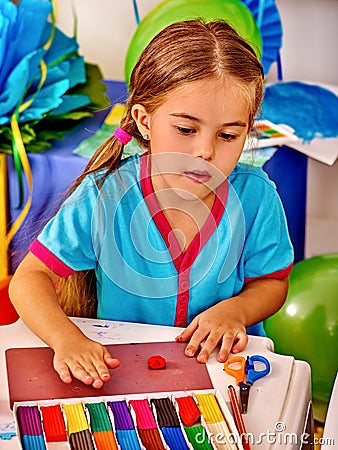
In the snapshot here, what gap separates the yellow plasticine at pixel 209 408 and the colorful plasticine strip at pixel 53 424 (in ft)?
0.40

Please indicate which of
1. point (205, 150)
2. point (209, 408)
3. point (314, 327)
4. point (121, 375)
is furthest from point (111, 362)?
point (314, 327)

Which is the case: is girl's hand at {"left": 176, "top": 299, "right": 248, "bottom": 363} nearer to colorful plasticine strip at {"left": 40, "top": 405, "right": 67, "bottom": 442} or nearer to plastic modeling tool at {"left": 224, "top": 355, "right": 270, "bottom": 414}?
plastic modeling tool at {"left": 224, "top": 355, "right": 270, "bottom": 414}

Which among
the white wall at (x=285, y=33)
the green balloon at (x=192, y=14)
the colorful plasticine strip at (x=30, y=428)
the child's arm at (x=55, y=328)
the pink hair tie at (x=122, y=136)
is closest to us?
the colorful plasticine strip at (x=30, y=428)

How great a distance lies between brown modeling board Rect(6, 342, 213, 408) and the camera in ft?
2.67

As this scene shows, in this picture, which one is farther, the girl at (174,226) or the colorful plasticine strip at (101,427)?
the girl at (174,226)

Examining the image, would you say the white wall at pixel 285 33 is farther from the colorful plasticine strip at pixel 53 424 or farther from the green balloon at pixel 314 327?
the colorful plasticine strip at pixel 53 424

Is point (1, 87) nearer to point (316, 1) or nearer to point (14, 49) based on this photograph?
point (14, 49)

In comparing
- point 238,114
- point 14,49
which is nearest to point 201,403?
point 238,114

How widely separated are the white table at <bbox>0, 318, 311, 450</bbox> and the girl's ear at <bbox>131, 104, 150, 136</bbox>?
21 centimetres

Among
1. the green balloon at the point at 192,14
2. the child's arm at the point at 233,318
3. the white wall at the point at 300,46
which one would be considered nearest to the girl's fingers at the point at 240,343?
the child's arm at the point at 233,318

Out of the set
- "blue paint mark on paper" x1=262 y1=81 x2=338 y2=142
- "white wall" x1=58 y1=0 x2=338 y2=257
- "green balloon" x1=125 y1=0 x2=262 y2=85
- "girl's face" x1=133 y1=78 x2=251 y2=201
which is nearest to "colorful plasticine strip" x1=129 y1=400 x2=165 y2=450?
"girl's face" x1=133 y1=78 x2=251 y2=201

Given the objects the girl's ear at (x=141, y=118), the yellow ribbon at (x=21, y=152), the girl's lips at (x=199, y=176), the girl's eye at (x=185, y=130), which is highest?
the girl's eye at (x=185, y=130)

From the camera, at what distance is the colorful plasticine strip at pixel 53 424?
0.74 meters

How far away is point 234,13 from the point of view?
1.54m
